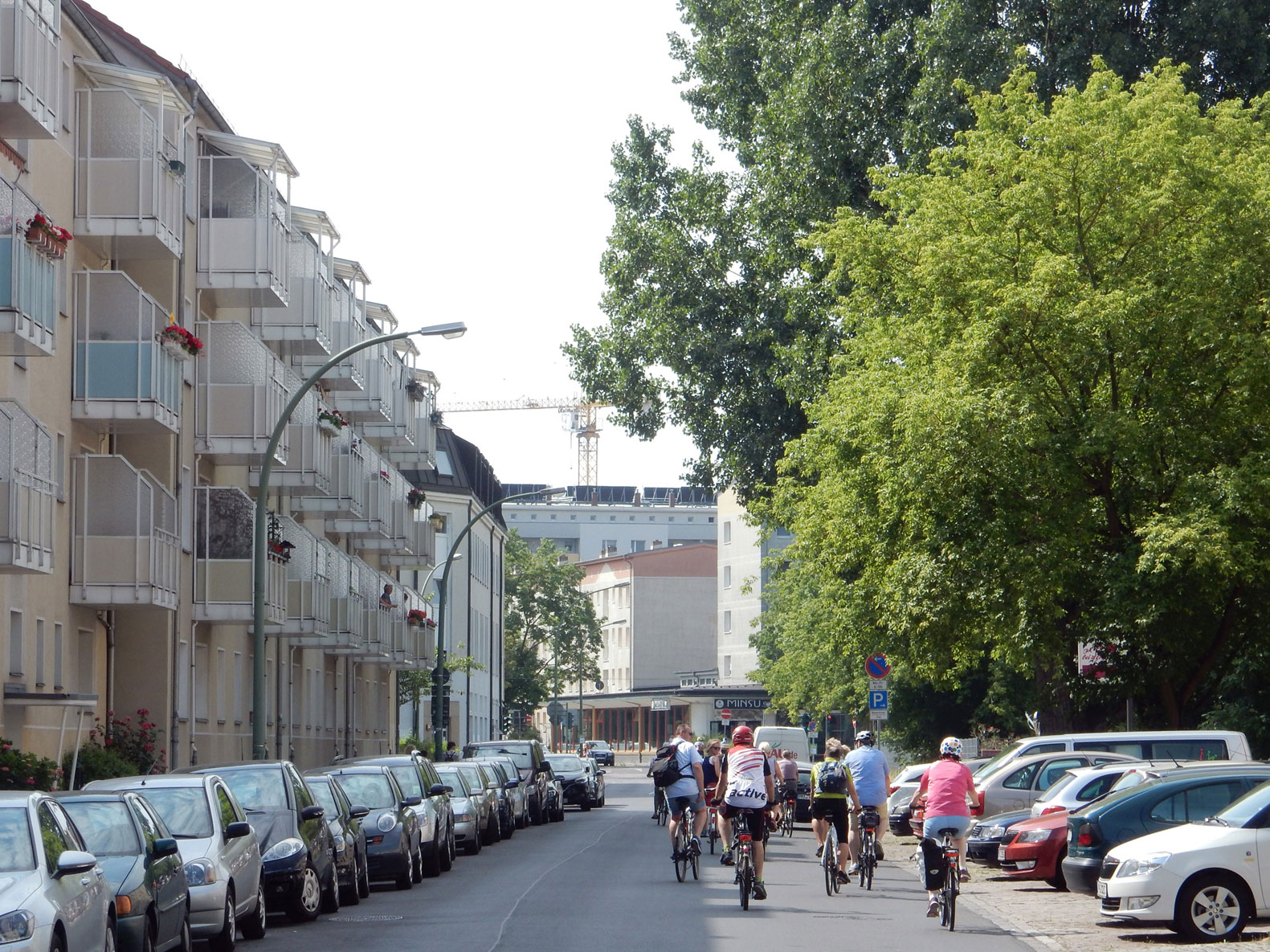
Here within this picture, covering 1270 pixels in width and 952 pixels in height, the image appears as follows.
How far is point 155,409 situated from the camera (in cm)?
2877

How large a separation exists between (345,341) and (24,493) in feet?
75.3

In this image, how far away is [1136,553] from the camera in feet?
91.5

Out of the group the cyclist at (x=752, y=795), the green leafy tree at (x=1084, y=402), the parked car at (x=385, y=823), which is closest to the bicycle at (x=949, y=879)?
the cyclist at (x=752, y=795)

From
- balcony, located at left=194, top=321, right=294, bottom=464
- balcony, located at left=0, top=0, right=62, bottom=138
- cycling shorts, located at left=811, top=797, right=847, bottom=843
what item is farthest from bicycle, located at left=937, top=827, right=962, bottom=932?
balcony, located at left=194, top=321, right=294, bottom=464

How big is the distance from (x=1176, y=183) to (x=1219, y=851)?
46.0ft

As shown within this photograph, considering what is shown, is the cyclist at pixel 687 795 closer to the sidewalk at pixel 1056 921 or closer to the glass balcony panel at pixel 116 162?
the sidewalk at pixel 1056 921

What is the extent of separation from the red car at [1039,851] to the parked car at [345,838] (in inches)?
297

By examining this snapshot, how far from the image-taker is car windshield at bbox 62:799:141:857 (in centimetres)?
1382

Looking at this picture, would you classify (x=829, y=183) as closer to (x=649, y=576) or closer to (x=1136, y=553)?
(x=1136, y=553)

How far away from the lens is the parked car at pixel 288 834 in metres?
18.4

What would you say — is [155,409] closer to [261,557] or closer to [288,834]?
[261,557]

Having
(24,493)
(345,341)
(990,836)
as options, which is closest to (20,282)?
(24,493)

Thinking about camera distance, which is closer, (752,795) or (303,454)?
(752,795)

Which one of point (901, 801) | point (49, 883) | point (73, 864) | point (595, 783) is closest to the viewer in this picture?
point (49, 883)
